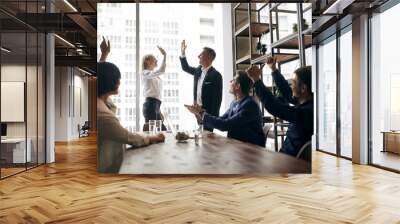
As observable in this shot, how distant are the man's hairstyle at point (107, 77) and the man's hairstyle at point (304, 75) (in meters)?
2.40

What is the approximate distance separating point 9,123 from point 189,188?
3934 millimetres

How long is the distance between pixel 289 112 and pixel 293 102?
0.47 feet

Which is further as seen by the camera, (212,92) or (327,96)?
(327,96)

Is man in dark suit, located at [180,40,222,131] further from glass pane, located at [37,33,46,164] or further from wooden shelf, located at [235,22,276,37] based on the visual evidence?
glass pane, located at [37,33,46,164]

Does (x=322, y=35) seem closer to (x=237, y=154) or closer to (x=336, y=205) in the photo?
(x=237, y=154)

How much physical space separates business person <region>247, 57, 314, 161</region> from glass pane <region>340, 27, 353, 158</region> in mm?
2839

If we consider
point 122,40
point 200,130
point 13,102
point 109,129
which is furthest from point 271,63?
point 13,102

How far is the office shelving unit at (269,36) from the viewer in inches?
194

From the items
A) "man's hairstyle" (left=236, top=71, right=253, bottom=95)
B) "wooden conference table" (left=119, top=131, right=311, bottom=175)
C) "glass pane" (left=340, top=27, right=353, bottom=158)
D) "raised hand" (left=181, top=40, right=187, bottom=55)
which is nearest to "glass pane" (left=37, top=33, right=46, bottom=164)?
"wooden conference table" (left=119, top=131, right=311, bottom=175)

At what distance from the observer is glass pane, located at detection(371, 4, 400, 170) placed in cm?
592

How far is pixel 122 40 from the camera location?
491 centimetres

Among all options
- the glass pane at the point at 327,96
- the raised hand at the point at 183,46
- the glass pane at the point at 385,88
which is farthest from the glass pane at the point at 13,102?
the glass pane at the point at 327,96

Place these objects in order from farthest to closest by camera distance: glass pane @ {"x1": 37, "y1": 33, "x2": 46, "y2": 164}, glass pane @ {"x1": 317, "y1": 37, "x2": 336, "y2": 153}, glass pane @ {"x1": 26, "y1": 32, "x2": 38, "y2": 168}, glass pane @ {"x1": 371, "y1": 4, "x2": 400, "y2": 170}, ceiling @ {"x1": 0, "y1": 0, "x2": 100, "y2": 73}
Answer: glass pane @ {"x1": 317, "y1": 37, "x2": 336, "y2": 153}
glass pane @ {"x1": 37, "y1": 33, "x2": 46, "y2": 164}
glass pane @ {"x1": 26, "y1": 32, "x2": 38, "y2": 168}
glass pane @ {"x1": 371, "y1": 4, "x2": 400, "y2": 170}
ceiling @ {"x1": 0, "y1": 0, "x2": 100, "y2": 73}

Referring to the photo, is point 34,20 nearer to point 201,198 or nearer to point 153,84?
point 153,84
